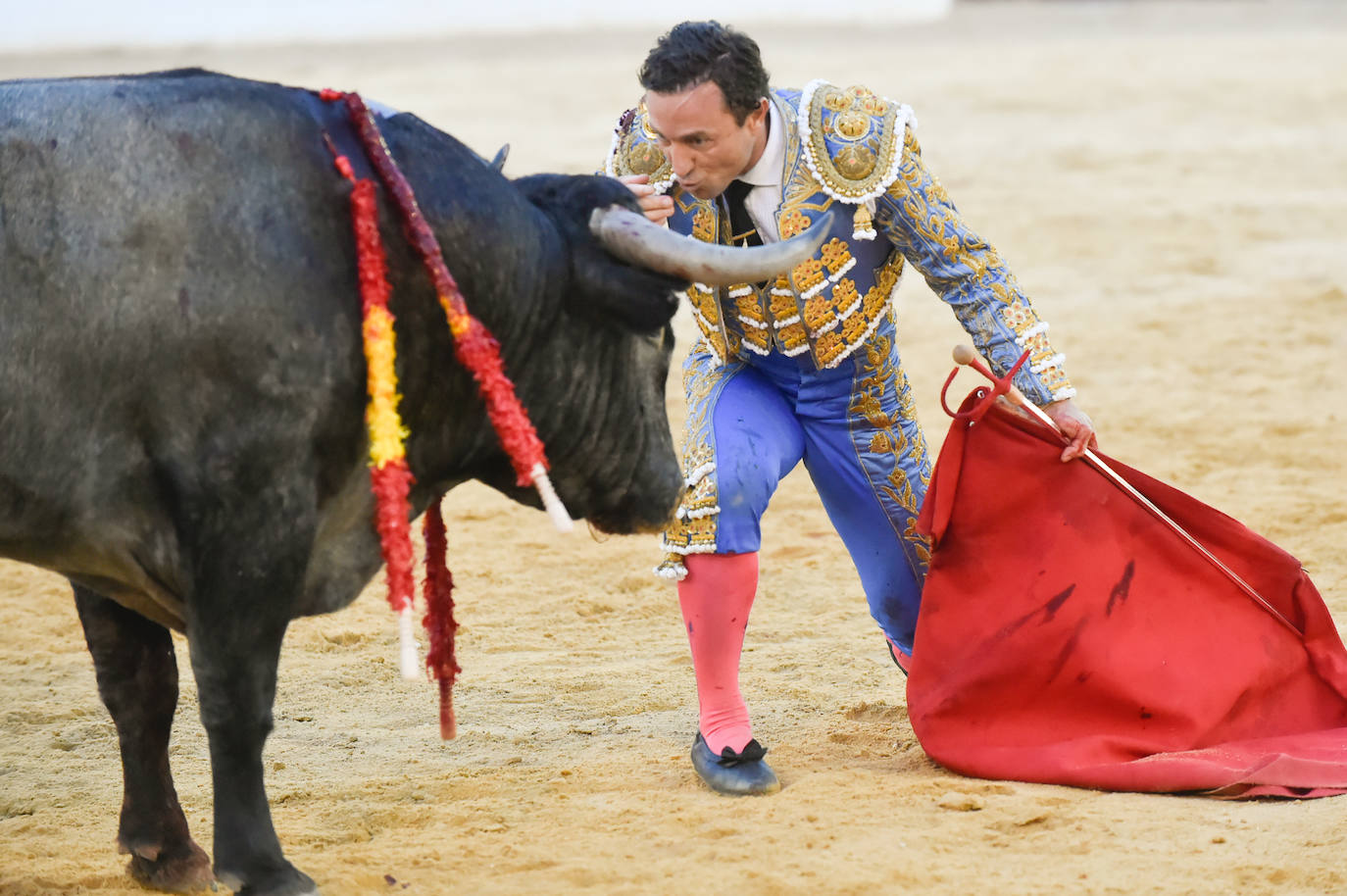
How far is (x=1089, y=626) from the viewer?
377cm

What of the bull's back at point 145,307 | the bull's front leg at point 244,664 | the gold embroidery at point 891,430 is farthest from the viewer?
the gold embroidery at point 891,430

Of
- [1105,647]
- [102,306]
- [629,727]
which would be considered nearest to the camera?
[102,306]

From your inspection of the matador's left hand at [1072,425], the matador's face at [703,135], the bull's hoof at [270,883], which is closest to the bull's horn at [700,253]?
the matador's face at [703,135]

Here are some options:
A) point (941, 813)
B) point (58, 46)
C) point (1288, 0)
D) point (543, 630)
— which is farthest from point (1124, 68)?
point (941, 813)

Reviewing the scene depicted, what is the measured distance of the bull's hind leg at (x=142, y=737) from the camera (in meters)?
3.33

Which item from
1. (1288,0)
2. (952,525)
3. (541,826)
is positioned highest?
(1288,0)

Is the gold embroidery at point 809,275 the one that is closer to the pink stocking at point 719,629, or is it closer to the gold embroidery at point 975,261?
the gold embroidery at point 975,261

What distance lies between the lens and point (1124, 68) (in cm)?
1906

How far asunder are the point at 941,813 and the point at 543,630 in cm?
190

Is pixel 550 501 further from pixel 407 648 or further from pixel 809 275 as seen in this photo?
pixel 809 275

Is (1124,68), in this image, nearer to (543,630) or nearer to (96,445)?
(543,630)

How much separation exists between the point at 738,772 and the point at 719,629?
1.03 ft

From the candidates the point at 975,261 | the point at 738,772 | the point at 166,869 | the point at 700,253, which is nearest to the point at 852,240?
→ the point at 975,261

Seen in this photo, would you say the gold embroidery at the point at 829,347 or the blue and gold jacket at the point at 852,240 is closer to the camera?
the blue and gold jacket at the point at 852,240
